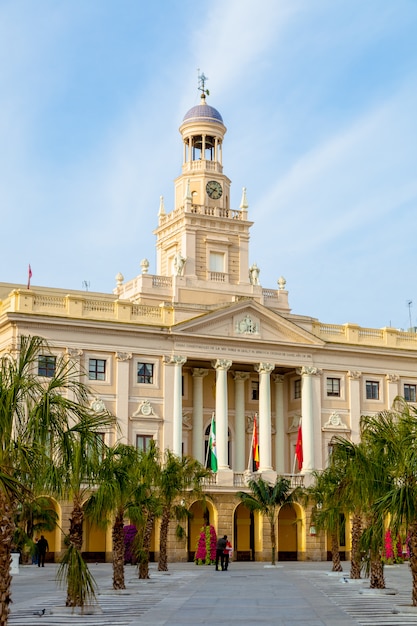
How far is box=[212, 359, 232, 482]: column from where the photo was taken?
224ft

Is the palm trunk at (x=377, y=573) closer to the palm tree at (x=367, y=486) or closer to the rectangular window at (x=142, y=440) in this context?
the palm tree at (x=367, y=486)

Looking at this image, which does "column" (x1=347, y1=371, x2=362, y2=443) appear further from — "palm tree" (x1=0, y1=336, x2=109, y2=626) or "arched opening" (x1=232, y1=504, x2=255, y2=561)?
"palm tree" (x1=0, y1=336, x2=109, y2=626)

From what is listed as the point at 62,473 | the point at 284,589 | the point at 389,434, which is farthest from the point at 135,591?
the point at 62,473

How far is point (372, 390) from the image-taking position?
76.4m

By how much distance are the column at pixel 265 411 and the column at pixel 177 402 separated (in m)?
5.87

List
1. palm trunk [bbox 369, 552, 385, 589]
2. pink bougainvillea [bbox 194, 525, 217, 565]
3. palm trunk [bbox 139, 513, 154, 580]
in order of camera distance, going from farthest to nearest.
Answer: pink bougainvillea [bbox 194, 525, 217, 565] < palm trunk [bbox 139, 513, 154, 580] < palm trunk [bbox 369, 552, 385, 589]

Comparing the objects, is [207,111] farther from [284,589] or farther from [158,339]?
[284,589]

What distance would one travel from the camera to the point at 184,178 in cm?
7831

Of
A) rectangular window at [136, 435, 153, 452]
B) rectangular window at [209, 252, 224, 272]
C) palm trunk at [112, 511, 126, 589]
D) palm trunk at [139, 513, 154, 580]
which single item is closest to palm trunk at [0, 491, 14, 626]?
palm trunk at [112, 511, 126, 589]

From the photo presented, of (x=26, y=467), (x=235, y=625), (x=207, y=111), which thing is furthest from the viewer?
(x=207, y=111)

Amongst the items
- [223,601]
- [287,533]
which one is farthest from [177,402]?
[223,601]

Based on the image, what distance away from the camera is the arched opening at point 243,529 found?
229 ft

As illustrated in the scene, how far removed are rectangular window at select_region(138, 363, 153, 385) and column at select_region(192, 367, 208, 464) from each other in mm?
4991

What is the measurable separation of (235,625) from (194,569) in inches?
1177
